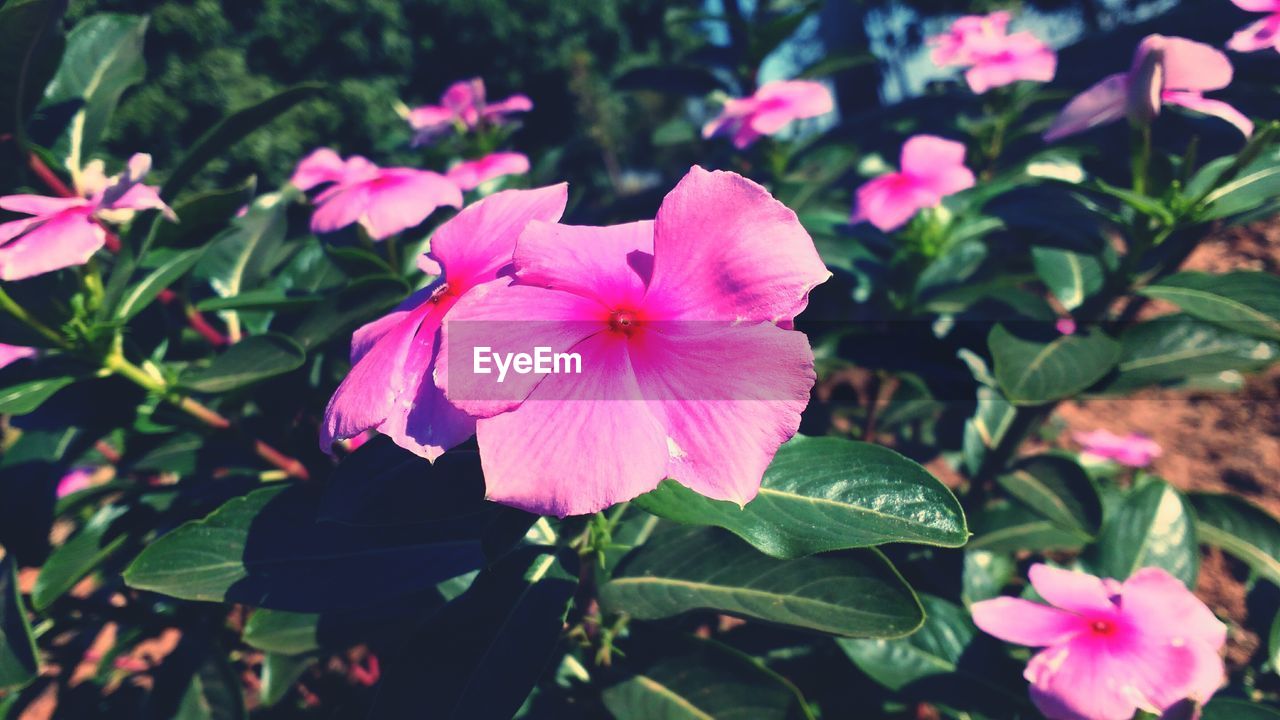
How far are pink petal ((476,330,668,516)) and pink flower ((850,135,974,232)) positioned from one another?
1.10 metres

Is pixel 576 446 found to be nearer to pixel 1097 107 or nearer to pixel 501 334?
pixel 501 334

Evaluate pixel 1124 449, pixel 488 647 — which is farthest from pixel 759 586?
pixel 1124 449

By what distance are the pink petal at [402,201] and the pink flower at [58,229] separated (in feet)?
1.07

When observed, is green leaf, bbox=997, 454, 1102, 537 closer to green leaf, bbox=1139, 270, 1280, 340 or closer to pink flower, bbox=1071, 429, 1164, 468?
green leaf, bbox=1139, 270, 1280, 340

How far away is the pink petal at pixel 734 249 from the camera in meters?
0.63

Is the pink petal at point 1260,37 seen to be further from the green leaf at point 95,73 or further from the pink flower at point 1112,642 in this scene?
the green leaf at point 95,73

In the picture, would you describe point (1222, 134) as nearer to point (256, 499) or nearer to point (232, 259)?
point (256, 499)

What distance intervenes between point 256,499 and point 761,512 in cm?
83

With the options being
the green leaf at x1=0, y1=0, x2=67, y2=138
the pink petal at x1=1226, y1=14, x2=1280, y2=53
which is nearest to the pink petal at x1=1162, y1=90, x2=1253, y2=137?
the pink petal at x1=1226, y1=14, x2=1280, y2=53

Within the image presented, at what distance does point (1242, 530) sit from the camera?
179cm

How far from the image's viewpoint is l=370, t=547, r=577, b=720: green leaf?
94 cm

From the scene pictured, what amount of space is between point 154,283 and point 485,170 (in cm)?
83

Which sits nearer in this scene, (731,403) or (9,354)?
(731,403)

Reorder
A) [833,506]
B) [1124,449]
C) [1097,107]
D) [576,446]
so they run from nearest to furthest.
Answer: [576,446]
[833,506]
[1097,107]
[1124,449]
